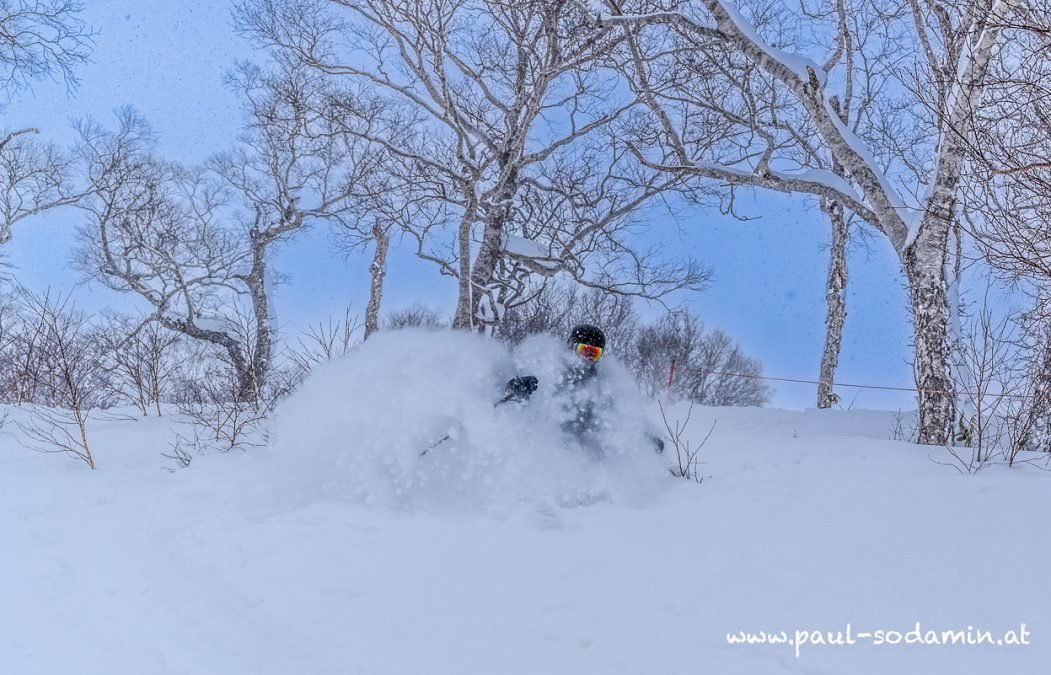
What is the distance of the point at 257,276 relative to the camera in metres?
16.9

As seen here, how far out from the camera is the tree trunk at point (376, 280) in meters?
9.29

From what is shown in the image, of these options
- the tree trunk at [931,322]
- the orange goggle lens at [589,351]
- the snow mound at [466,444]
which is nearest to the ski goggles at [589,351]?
the orange goggle lens at [589,351]

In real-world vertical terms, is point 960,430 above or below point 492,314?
below

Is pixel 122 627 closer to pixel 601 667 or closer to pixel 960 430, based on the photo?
pixel 601 667

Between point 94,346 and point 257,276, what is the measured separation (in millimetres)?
4769

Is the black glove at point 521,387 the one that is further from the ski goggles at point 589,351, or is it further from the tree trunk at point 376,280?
the tree trunk at point 376,280

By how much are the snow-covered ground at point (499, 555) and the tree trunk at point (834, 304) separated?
6.35m

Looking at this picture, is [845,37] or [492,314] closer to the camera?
[845,37]

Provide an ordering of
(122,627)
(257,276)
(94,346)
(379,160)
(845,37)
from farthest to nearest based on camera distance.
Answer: (257,276)
(94,346)
(379,160)
(845,37)
(122,627)

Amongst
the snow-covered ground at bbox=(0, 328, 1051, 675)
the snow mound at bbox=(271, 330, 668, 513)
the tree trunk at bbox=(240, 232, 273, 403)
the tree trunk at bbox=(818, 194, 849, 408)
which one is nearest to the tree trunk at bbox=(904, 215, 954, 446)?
the snow-covered ground at bbox=(0, 328, 1051, 675)

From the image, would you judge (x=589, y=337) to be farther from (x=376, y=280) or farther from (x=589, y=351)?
(x=376, y=280)

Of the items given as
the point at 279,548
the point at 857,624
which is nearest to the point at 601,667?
the point at 857,624

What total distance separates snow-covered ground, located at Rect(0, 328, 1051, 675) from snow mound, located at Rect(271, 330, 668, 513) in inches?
1.1

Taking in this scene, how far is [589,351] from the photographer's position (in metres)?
5.61
